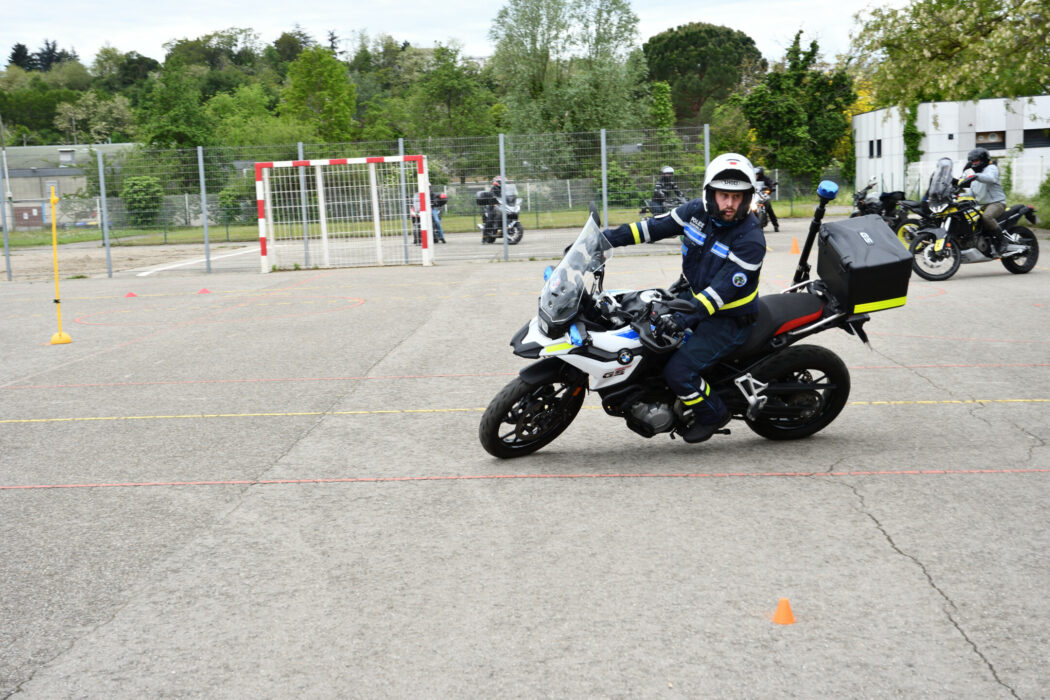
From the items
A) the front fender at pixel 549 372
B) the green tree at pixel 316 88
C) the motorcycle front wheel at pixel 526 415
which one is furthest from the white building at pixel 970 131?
the front fender at pixel 549 372

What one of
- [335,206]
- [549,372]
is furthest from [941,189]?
[335,206]

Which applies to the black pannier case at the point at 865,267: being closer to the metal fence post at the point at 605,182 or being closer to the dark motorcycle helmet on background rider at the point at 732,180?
the dark motorcycle helmet on background rider at the point at 732,180

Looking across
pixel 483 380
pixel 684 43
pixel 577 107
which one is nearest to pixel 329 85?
pixel 577 107

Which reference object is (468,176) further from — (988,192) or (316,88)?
(316,88)

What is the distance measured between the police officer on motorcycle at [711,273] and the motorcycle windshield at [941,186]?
397 inches

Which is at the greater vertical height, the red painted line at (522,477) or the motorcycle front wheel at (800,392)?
the motorcycle front wheel at (800,392)

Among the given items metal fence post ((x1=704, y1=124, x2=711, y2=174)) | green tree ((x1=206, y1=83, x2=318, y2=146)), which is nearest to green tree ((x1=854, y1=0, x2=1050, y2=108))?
metal fence post ((x1=704, y1=124, x2=711, y2=174))

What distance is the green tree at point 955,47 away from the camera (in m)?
21.7

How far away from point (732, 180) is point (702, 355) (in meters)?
0.99

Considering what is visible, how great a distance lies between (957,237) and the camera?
14.9m

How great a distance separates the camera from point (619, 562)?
4.50 meters

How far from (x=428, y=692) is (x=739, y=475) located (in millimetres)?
2874

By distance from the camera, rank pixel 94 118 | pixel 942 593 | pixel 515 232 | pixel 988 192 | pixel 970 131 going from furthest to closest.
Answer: pixel 94 118, pixel 970 131, pixel 515 232, pixel 988 192, pixel 942 593

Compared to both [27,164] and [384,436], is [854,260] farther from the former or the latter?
[27,164]
